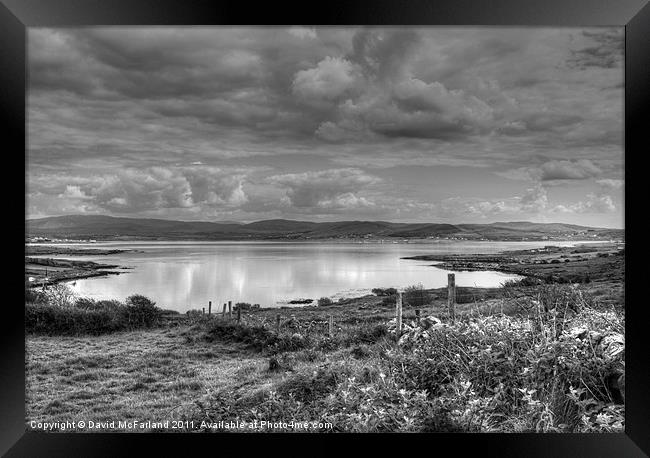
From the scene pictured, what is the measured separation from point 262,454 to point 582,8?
304cm

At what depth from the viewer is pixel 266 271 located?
1094cm

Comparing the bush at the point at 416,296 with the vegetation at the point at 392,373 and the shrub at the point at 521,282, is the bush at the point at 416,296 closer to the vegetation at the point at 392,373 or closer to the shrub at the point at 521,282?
the vegetation at the point at 392,373

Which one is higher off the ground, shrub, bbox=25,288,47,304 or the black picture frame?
the black picture frame

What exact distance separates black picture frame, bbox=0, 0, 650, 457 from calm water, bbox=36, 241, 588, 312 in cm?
393

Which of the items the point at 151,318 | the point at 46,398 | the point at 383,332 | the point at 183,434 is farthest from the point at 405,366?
the point at 151,318

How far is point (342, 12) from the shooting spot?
2.33m

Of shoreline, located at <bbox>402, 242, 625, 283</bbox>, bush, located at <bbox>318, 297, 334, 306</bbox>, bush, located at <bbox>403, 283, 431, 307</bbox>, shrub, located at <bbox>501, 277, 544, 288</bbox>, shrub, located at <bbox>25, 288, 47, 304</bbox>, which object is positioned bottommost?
bush, located at <bbox>318, 297, 334, 306</bbox>

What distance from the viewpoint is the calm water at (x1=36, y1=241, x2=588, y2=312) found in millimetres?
7230

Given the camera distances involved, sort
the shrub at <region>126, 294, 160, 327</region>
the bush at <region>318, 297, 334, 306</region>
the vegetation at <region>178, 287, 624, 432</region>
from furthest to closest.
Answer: the bush at <region>318, 297, 334, 306</region> → the shrub at <region>126, 294, 160, 327</region> → the vegetation at <region>178, 287, 624, 432</region>

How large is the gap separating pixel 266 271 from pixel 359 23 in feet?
29.6

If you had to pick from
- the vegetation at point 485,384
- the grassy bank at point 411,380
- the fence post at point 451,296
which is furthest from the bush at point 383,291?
the vegetation at point 485,384

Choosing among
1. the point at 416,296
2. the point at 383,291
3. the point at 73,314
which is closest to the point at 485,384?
the point at 416,296

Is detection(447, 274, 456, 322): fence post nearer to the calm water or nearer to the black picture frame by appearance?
the calm water

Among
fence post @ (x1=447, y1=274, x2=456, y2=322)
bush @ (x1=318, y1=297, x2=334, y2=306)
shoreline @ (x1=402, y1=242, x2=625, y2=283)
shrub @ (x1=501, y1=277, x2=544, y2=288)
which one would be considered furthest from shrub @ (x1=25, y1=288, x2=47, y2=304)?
shrub @ (x1=501, y1=277, x2=544, y2=288)
